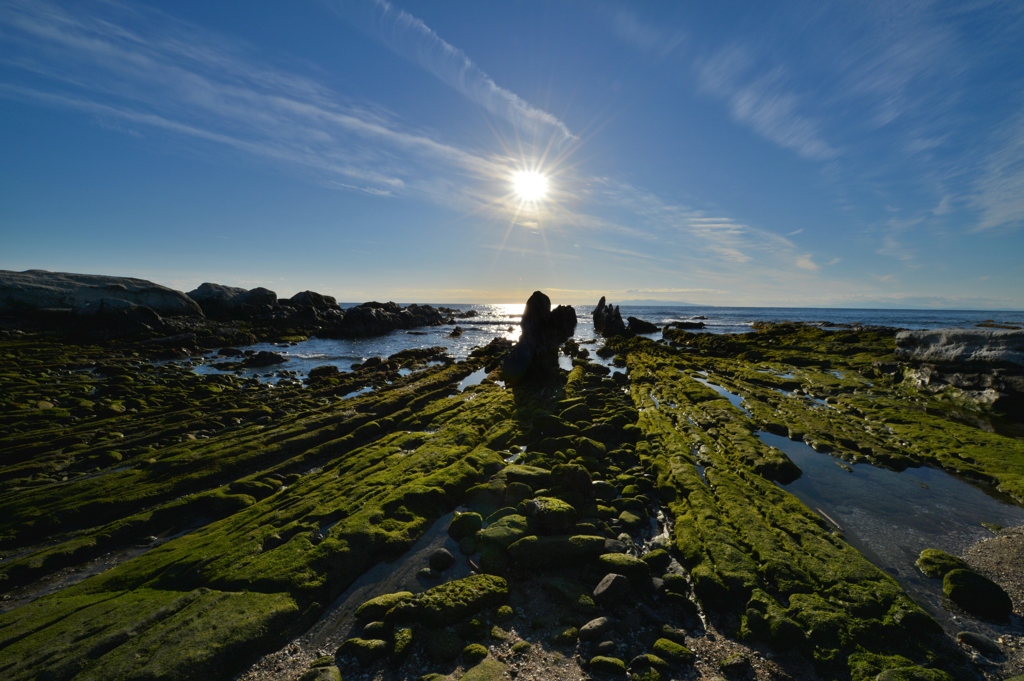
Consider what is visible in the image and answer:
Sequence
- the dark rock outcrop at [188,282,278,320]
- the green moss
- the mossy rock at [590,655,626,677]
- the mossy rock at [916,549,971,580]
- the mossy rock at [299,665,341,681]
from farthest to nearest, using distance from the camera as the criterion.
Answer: the dark rock outcrop at [188,282,278,320]
the mossy rock at [916,549,971,580]
the green moss
the mossy rock at [590,655,626,677]
the mossy rock at [299,665,341,681]

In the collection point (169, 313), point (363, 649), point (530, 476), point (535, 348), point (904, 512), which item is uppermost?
point (169, 313)

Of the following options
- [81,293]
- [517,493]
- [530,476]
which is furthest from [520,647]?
[81,293]

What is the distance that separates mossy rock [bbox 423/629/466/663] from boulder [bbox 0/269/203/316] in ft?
312

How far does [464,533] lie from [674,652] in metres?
8.22

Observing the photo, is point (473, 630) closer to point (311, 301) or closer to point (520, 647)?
point (520, 647)

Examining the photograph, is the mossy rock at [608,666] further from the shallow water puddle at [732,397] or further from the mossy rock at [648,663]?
the shallow water puddle at [732,397]

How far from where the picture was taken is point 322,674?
904cm

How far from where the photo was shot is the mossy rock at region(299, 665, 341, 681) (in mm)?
8945

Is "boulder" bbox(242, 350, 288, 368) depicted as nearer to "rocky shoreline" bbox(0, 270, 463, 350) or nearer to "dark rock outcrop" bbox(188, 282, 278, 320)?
"rocky shoreline" bbox(0, 270, 463, 350)

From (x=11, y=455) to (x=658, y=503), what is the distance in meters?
36.5

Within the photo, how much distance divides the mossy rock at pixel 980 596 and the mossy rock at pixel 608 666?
35.2ft

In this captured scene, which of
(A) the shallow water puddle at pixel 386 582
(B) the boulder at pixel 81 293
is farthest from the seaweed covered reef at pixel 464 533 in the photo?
(B) the boulder at pixel 81 293

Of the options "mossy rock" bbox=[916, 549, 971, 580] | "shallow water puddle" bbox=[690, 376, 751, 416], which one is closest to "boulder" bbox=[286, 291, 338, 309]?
"shallow water puddle" bbox=[690, 376, 751, 416]

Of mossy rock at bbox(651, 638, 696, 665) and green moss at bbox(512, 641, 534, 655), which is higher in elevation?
mossy rock at bbox(651, 638, 696, 665)
